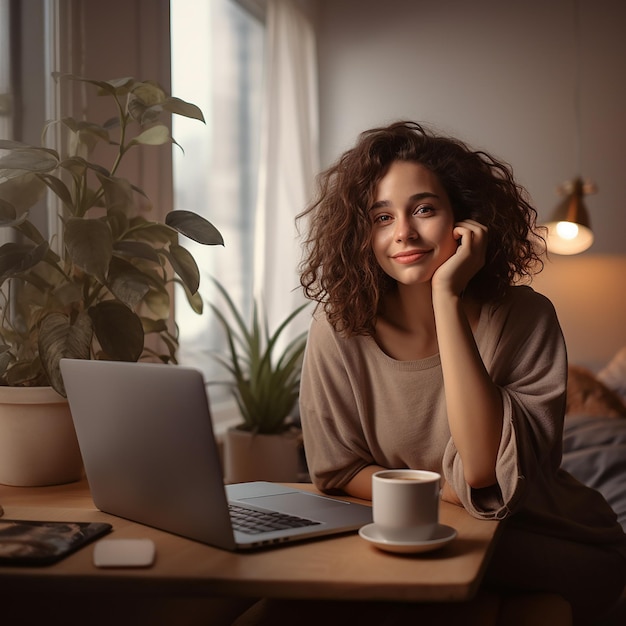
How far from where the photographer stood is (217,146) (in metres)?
3.48

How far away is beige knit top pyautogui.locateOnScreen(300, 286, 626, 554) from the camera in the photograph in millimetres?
1423

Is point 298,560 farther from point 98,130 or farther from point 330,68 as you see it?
point 330,68

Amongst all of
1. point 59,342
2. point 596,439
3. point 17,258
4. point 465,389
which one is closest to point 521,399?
point 465,389

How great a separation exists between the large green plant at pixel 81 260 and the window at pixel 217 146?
1.29m

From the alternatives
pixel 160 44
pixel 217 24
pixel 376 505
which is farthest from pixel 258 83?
pixel 376 505

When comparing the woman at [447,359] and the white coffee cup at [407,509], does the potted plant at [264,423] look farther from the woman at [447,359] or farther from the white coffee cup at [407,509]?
the white coffee cup at [407,509]

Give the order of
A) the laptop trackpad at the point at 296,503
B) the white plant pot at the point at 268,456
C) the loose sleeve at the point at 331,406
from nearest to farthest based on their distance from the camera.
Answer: the laptop trackpad at the point at 296,503
the loose sleeve at the point at 331,406
the white plant pot at the point at 268,456

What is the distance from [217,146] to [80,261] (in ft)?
6.76

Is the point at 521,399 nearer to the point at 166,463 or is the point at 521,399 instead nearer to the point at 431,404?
the point at 431,404

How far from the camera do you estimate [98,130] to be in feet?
5.73

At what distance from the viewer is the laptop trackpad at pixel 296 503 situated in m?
1.23

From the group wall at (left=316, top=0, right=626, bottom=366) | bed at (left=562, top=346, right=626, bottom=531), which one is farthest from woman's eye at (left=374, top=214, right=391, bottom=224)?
wall at (left=316, top=0, right=626, bottom=366)

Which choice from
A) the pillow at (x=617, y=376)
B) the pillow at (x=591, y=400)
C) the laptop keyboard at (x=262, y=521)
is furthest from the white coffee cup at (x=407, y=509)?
the pillow at (x=617, y=376)

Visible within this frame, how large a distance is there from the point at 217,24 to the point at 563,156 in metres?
1.78
